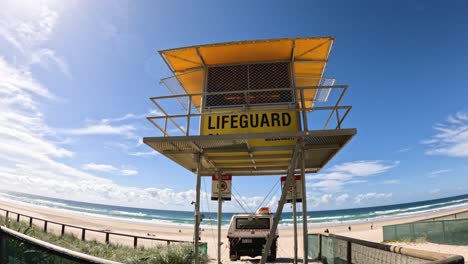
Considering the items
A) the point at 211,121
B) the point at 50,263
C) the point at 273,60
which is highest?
the point at 273,60

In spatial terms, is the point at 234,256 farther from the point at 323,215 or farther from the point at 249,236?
the point at 323,215

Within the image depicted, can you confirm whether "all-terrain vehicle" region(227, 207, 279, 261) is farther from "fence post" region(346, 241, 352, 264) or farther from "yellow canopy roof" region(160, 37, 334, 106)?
"yellow canopy roof" region(160, 37, 334, 106)

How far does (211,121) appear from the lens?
306 inches

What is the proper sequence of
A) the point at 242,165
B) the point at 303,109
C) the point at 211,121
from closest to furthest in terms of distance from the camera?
the point at 303,109 → the point at 211,121 → the point at 242,165

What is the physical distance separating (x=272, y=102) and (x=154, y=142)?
126 inches

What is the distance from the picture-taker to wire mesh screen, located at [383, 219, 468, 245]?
15394 millimetres

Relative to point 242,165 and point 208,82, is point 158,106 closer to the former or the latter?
point 208,82

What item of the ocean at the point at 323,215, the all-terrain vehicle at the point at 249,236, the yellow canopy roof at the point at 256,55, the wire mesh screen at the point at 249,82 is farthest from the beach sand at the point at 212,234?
the ocean at the point at 323,215

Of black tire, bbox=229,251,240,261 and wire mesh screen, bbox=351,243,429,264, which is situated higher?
wire mesh screen, bbox=351,243,429,264

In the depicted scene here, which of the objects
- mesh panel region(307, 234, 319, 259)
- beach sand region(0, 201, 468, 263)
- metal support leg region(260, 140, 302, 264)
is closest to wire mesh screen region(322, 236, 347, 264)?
mesh panel region(307, 234, 319, 259)

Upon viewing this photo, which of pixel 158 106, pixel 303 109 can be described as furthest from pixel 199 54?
pixel 303 109

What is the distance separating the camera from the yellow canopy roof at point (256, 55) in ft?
25.4

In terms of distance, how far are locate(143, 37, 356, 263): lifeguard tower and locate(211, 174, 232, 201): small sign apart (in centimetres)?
208

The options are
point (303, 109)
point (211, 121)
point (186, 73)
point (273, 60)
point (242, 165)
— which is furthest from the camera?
point (242, 165)
